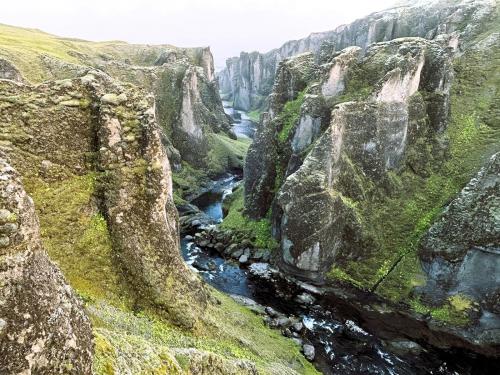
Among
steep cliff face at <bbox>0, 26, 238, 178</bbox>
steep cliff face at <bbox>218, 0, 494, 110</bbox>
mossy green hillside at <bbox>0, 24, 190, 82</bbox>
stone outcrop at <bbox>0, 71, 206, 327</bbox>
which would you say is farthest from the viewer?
steep cliff face at <bbox>218, 0, 494, 110</bbox>

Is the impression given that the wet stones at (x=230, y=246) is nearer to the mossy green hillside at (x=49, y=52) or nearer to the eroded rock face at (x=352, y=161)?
the eroded rock face at (x=352, y=161)

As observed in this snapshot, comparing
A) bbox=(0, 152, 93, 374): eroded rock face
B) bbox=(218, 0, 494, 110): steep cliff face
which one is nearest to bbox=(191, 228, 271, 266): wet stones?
bbox=(218, 0, 494, 110): steep cliff face

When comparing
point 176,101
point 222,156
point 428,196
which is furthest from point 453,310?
point 176,101

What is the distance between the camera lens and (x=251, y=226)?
148 feet

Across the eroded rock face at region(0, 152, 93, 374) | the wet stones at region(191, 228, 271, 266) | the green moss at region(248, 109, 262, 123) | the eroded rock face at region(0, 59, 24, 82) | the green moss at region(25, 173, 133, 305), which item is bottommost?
the green moss at region(248, 109, 262, 123)

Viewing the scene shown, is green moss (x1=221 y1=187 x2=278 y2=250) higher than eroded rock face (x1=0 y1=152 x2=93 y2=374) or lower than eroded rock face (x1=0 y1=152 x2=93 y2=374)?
lower

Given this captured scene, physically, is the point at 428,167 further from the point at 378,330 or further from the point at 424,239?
the point at 378,330

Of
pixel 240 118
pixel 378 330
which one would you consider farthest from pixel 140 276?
pixel 240 118

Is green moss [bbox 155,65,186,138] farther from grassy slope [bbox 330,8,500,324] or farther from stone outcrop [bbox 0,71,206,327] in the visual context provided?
stone outcrop [bbox 0,71,206,327]

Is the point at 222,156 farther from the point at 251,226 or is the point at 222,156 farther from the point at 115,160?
the point at 115,160

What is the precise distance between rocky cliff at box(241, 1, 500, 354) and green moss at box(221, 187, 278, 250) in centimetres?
115

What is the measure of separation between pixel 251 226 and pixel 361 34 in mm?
97403

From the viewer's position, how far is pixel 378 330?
30641 millimetres

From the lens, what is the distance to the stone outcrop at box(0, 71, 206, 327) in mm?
17172
